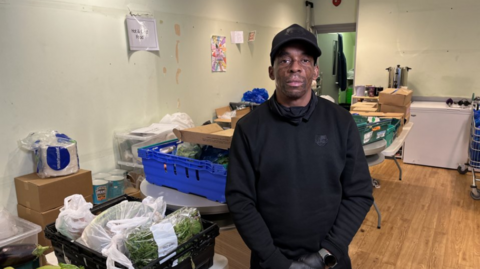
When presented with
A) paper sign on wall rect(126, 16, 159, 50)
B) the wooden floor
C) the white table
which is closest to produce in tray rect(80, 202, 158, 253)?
the wooden floor

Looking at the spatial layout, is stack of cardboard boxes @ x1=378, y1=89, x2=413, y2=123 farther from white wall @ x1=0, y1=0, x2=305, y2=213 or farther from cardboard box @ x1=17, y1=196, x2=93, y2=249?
cardboard box @ x1=17, y1=196, x2=93, y2=249

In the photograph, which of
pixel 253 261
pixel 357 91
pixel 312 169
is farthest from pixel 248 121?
pixel 357 91

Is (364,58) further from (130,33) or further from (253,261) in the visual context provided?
(253,261)

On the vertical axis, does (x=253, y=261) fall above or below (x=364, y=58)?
below

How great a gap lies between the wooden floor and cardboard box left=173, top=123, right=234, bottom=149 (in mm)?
464

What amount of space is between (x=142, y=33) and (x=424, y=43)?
4.04m

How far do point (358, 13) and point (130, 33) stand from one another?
152 inches

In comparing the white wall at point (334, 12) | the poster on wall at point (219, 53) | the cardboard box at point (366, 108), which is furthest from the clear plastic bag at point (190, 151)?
the white wall at point (334, 12)

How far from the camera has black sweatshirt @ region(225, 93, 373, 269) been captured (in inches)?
44.7

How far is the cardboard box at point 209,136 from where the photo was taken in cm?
162

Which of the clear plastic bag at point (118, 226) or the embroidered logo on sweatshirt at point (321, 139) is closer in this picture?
the clear plastic bag at point (118, 226)

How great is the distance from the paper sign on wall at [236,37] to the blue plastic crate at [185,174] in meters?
2.80

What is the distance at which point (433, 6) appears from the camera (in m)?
4.72

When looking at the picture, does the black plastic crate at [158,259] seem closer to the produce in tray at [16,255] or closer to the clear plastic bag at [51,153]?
the produce in tray at [16,255]
